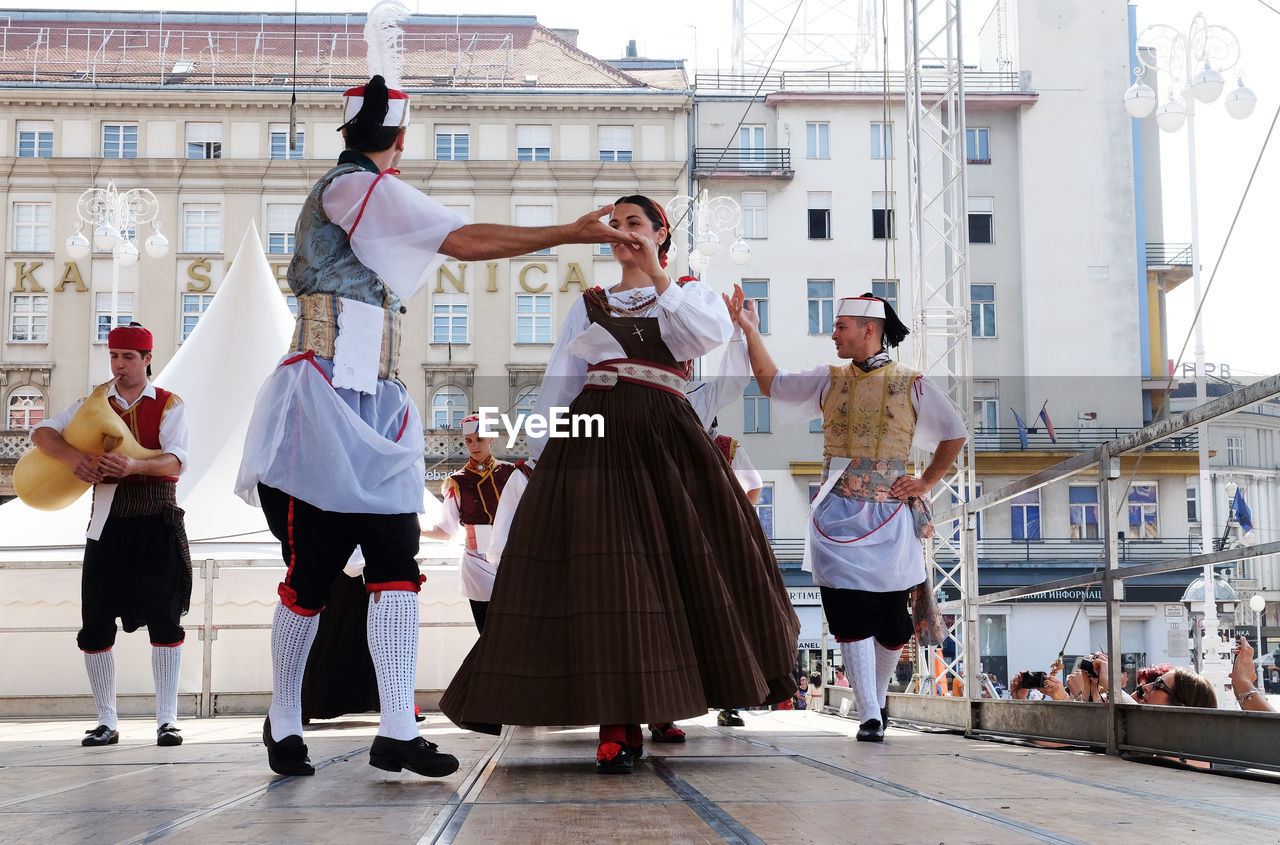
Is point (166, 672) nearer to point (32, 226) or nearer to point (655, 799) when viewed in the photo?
point (655, 799)

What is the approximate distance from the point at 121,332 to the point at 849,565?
296 cm

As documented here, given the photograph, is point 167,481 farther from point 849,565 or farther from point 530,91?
point 530,91

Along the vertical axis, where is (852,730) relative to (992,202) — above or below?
below

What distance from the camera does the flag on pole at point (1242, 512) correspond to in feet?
10.9

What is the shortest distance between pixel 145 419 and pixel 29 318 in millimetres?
31269

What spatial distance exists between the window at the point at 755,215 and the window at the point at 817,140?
1736 millimetres

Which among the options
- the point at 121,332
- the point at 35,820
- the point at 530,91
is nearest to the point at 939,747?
the point at 35,820

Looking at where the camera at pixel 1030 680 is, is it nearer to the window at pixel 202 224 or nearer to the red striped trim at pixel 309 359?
the red striped trim at pixel 309 359

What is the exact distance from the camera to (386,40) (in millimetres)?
3789

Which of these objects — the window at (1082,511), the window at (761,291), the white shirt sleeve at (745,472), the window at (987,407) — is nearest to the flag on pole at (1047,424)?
the window at (987,407)

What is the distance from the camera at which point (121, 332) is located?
532 centimetres

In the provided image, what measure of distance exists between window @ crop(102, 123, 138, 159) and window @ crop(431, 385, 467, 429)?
9.45 m

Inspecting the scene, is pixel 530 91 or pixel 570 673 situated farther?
pixel 530 91

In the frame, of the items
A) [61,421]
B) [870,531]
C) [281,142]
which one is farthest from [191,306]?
[870,531]
